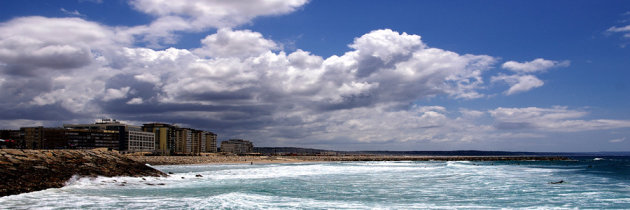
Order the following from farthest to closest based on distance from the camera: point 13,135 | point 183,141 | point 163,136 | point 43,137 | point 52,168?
point 183,141 < point 163,136 < point 13,135 < point 43,137 < point 52,168

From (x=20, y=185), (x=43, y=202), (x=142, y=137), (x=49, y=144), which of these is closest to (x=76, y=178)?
(x=20, y=185)

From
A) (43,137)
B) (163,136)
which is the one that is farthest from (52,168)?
(163,136)

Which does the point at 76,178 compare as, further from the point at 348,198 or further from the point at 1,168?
the point at 348,198

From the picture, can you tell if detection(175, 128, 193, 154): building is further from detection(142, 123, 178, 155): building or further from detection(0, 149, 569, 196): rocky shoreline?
detection(0, 149, 569, 196): rocky shoreline

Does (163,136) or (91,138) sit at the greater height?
(163,136)

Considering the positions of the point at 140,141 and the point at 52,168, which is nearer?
the point at 52,168

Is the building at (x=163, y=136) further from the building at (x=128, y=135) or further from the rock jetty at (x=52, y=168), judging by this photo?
the rock jetty at (x=52, y=168)

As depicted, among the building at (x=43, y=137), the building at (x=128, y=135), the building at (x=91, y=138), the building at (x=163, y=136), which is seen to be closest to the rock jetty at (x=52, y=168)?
the building at (x=91, y=138)

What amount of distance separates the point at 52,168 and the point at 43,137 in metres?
125

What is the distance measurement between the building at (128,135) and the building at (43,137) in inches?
519

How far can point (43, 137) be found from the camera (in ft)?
449

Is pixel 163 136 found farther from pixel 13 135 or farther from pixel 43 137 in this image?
pixel 13 135

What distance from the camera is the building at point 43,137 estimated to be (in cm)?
13325

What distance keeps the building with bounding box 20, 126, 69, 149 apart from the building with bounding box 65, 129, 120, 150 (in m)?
2.17
